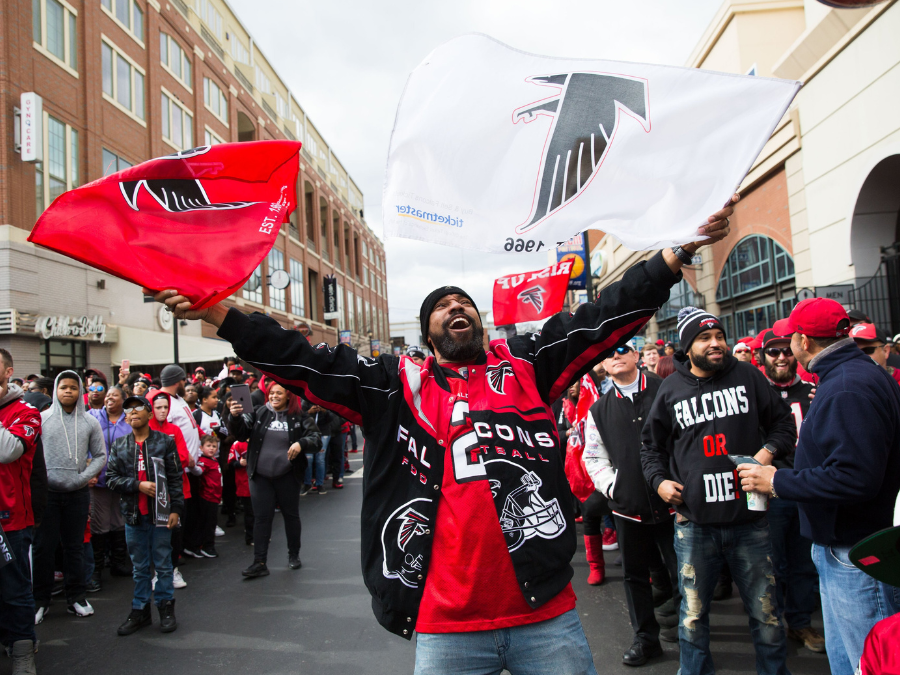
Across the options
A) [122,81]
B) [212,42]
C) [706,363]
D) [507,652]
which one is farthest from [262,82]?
[507,652]

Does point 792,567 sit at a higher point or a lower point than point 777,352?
lower

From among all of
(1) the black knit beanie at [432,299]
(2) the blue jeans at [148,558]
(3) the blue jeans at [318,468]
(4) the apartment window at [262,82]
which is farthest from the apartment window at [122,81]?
(1) the black knit beanie at [432,299]

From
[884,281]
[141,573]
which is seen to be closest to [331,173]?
[884,281]

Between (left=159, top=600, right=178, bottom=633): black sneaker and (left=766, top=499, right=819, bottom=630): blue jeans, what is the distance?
186 inches

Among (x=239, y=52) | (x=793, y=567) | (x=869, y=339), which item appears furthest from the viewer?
(x=239, y=52)

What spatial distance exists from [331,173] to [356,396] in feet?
181

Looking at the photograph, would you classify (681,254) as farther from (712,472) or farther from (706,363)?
(712,472)

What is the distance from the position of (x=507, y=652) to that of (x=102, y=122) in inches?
904

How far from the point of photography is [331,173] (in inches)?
Answer: 2147

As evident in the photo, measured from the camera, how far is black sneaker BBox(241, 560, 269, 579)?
648cm

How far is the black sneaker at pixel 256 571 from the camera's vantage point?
6.48m

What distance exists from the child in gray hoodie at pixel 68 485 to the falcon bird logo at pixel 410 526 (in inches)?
182

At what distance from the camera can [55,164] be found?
1800 cm

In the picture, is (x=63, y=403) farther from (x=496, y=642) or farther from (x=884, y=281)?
(x=884, y=281)
